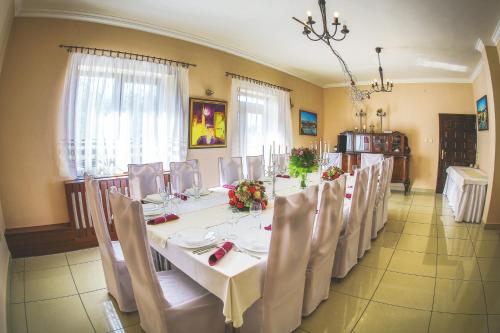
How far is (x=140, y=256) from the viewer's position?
4.58 feet

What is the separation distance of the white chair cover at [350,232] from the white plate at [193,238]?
4.11 ft

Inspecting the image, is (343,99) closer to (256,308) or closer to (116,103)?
(116,103)

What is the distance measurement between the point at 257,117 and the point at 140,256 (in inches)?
162

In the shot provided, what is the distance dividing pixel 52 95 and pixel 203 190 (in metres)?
2.08

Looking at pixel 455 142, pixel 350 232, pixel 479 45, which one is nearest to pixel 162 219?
pixel 350 232

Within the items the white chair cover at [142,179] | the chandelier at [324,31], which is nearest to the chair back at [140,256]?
the white chair cover at [142,179]

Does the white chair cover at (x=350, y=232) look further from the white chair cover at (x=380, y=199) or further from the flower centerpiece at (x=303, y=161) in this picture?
the white chair cover at (x=380, y=199)

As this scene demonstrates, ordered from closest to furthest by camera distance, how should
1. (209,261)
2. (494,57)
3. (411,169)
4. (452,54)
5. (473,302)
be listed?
(209,261), (473,302), (494,57), (452,54), (411,169)

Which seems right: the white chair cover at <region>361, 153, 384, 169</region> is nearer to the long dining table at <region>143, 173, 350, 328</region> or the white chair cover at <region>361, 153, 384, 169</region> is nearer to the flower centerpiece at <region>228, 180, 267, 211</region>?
the flower centerpiece at <region>228, 180, 267, 211</region>

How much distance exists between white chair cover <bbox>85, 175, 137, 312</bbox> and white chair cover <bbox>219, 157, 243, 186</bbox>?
1.69m

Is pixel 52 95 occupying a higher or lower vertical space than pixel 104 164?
higher

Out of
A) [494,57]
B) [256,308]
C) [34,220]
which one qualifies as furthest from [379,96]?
[34,220]

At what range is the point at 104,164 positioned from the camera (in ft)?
10.9

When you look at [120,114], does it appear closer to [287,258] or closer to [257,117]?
[257,117]
